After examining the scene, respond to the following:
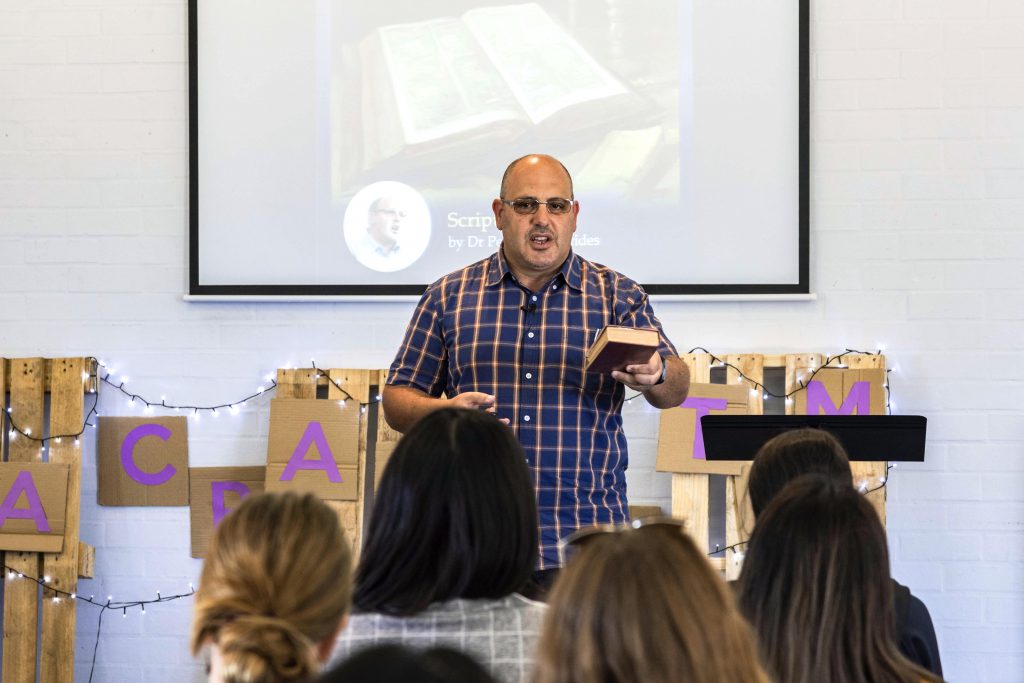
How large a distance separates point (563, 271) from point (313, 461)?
1416 millimetres

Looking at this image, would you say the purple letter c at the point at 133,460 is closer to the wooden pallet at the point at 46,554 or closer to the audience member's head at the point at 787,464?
the wooden pallet at the point at 46,554

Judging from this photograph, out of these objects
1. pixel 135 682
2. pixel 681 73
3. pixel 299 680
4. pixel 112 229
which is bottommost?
pixel 135 682

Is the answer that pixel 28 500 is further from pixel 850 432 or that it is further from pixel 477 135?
pixel 850 432

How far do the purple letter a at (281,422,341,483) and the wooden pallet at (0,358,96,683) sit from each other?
73 cm

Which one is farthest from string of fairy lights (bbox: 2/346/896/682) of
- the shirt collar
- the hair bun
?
the hair bun

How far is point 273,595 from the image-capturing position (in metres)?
1.24

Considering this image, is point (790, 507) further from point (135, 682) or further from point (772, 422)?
point (135, 682)

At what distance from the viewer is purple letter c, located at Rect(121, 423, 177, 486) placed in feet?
12.9

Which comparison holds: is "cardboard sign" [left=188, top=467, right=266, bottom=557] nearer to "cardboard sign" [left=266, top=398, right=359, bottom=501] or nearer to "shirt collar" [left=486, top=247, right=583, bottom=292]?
"cardboard sign" [left=266, top=398, right=359, bottom=501]

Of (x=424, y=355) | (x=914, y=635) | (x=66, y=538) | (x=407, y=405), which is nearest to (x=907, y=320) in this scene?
(x=424, y=355)

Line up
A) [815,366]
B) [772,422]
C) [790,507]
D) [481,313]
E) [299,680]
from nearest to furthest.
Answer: [299,680] → [790,507] → [772,422] → [481,313] → [815,366]

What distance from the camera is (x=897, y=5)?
3814 millimetres

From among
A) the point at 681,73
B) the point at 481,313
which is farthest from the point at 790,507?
the point at 681,73

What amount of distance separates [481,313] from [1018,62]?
222 centimetres
